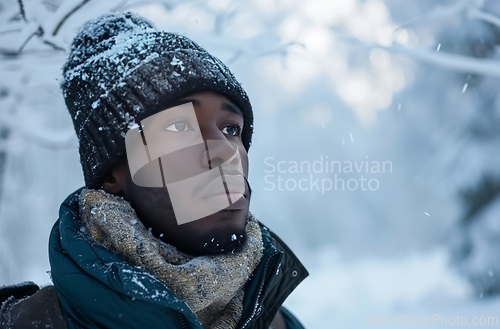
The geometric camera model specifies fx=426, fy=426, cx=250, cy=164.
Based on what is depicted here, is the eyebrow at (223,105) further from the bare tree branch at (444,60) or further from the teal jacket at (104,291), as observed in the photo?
the bare tree branch at (444,60)

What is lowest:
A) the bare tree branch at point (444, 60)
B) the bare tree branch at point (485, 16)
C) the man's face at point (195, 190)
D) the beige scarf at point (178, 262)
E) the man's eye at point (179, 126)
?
the beige scarf at point (178, 262)

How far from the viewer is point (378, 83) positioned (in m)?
3.68

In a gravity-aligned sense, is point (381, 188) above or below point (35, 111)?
below

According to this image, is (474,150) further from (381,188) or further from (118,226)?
(118,226)

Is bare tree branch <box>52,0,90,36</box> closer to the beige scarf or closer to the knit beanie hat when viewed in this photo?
the knit beanie hat

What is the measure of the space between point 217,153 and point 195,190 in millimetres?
98

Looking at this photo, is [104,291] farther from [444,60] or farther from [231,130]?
[444,60]

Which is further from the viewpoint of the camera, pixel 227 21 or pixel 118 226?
pixel 227 21

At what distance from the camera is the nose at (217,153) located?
0.96 m

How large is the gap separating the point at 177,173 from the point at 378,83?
3.09m

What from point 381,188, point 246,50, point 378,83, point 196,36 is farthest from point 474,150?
point 196,36

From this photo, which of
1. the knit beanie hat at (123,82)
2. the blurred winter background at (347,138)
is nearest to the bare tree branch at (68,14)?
the blurred winter background at (347,138)

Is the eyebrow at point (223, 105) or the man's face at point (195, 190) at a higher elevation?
the eyebrow at point (223, 105)

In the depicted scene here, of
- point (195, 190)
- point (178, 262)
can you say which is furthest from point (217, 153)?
point (178, 262)
